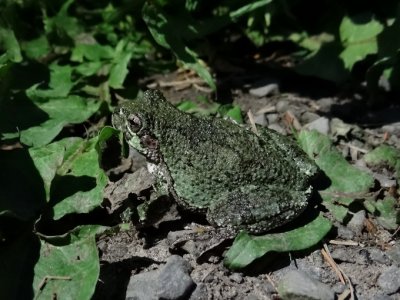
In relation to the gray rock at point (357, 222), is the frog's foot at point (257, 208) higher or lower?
higher

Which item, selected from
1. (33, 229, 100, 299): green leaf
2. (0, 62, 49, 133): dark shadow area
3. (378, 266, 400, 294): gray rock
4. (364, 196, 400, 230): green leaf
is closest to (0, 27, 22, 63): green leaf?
(0, 62, 49, 133): dark shadow area

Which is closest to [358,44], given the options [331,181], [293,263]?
[331,181]

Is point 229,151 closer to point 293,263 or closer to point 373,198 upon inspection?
point 293,263

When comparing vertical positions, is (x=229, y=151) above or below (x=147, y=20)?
below

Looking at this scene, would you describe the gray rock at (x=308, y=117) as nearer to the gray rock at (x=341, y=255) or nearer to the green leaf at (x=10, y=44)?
the gray rock at (x=341, y=255)

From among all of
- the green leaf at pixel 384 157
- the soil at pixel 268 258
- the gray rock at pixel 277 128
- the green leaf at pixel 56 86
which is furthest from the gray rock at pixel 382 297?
the green leaf at pixel 56 86

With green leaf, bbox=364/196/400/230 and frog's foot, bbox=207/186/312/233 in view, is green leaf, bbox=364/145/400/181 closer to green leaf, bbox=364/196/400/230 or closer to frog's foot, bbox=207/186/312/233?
green leaf, bbox=364/196/400/230
